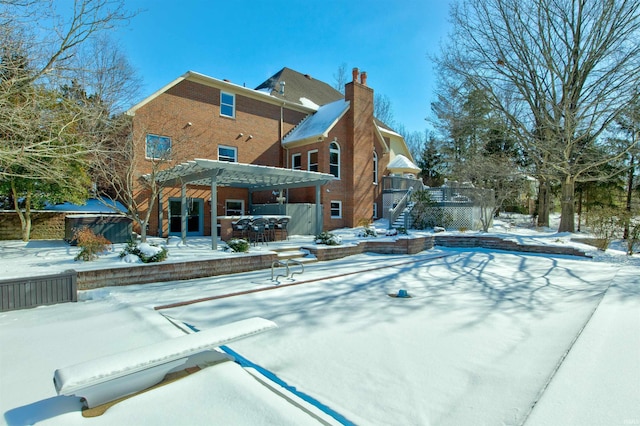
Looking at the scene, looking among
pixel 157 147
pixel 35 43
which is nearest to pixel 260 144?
pixel 157 147

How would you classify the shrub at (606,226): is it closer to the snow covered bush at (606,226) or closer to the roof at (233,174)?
the snow covered bush at (606,226)

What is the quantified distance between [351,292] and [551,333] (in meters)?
3.44

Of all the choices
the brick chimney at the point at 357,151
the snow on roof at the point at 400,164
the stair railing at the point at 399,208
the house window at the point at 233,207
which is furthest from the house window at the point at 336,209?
the snow on roof at the point at 400,164

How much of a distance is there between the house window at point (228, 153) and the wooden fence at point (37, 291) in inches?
479

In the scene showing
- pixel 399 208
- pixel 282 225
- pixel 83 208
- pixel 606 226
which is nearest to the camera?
pixel 606 226

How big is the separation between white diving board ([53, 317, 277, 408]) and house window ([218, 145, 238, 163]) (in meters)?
15.3

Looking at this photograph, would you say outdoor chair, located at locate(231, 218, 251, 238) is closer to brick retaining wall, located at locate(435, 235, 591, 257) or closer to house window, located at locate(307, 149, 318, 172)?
house window, located at locate(307, 149, 318, 172)

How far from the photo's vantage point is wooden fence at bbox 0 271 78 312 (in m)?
5.63

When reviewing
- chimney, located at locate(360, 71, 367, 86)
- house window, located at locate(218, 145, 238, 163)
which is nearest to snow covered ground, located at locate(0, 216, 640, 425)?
house window, located at locate(218, 145, 238, 163)

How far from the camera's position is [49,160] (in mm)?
10133

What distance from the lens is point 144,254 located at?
8133mm

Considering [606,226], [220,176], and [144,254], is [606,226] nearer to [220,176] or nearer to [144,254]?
[220,176]

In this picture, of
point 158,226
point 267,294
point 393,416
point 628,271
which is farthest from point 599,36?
point 158,226

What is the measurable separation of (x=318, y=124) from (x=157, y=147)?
880cm
